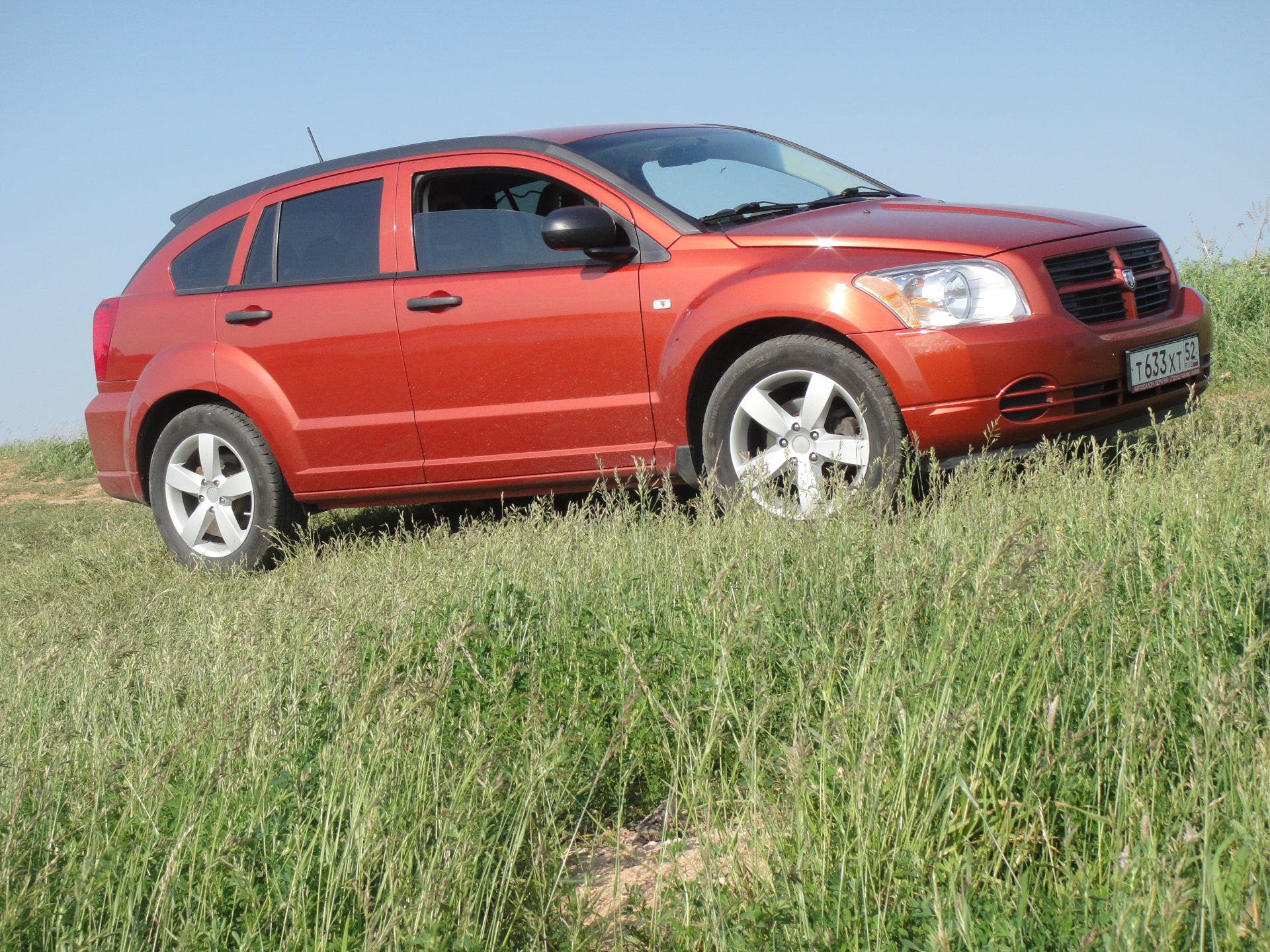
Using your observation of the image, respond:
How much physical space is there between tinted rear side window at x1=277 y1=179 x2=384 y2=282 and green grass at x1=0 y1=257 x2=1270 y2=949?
Answer: 2574mm

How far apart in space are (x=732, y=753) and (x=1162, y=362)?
3.24 meters

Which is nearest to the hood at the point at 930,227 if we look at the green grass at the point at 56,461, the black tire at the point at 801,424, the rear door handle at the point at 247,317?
the black tire at the point at 801,424

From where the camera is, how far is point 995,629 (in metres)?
2.74

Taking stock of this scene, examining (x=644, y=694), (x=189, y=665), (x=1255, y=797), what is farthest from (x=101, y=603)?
(x=1255, y=797)

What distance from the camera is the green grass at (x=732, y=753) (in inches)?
82.7

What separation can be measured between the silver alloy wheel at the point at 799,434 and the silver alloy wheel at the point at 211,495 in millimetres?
2806

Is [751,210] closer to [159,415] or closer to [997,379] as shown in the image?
[997,379]

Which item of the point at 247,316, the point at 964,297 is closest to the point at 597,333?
the point at 964,297

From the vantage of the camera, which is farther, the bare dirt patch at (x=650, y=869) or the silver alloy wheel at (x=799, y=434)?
the silver alloy wheel at (x=799, y=434)

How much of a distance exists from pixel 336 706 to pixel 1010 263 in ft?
10.1

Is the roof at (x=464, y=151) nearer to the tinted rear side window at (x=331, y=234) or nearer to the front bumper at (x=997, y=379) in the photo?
the tinted rear side window at (x=331, y=234)

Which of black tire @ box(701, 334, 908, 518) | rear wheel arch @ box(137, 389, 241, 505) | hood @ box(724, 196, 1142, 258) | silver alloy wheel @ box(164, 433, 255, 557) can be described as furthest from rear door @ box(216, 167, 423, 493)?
hood @ box(724, 196, 1142, 258)

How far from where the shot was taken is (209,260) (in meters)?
6.73

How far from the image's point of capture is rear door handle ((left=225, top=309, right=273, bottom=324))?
6319 millimetres
